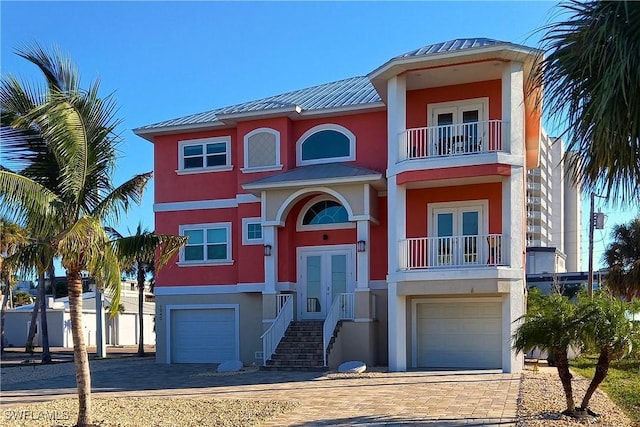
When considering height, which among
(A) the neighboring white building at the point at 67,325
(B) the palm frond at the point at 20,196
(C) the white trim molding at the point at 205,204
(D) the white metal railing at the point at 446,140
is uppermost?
(D) the white metal railing at the point at 446,140

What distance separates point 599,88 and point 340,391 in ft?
31.2

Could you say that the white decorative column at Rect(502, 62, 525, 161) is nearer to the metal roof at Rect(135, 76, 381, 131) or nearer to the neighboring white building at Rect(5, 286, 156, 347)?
the metal roof at Rect(135, 76, 381, 131)

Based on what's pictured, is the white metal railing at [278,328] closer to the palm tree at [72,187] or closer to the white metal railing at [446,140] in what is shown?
the white metal railing at [446,140]

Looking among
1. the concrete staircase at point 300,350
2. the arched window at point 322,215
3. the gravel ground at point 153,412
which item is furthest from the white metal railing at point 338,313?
the gravel ground at point 153,412

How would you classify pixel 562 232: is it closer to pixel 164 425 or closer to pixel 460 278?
pixel 460 278

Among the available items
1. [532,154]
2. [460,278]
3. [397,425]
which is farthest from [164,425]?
[532,154]

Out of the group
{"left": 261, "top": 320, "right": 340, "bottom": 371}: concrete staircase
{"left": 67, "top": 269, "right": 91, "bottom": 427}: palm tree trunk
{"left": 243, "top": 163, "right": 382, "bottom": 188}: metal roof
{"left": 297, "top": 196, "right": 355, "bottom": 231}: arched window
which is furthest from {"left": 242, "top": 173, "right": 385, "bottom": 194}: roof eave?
{"left": 67, "top": 269, "right": 91, "bottom": 427}: palm tree trunk

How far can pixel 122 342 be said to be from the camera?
45.2m

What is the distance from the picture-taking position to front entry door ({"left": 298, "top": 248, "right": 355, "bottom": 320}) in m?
20.9

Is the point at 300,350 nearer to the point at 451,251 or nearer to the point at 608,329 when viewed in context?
the point at 451,251

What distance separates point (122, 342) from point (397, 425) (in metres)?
39.2

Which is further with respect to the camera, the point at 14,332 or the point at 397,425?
the point at 14,332

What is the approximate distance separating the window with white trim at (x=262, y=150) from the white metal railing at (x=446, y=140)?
5034 mm

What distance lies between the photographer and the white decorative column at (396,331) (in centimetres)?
1747
